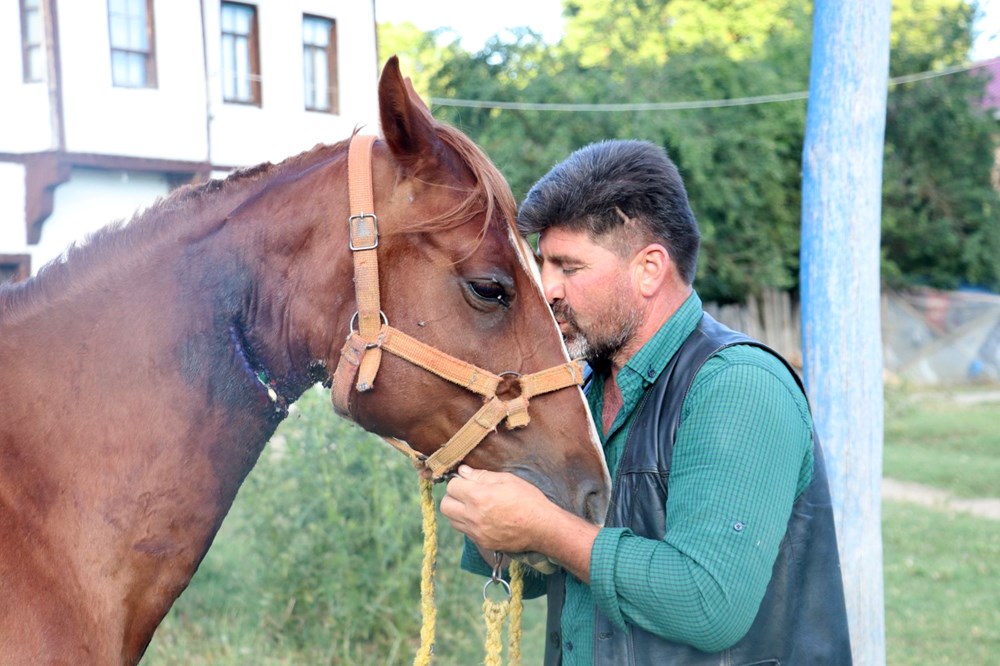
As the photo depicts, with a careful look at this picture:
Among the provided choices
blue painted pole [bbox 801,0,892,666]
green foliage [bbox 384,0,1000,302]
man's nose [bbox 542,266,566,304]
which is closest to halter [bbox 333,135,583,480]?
man's nose [bbox 542,266,566,304]

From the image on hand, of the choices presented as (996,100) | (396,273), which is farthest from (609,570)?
(996,100)

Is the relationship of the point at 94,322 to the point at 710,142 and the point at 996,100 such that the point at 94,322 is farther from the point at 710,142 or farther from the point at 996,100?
the point at 996,100

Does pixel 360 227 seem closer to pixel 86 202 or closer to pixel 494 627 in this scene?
pixel 494 627

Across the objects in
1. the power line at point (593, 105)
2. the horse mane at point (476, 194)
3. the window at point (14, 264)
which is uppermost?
the power line at point (593, 105)

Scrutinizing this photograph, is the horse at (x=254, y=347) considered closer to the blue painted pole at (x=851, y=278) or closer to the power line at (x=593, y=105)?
the blue painted pole at (x=851, y=278)

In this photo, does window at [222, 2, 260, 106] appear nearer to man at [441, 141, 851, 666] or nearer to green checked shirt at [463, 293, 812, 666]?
man at [441, 141, 851, 666]

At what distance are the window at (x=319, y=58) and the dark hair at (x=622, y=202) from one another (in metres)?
2.13

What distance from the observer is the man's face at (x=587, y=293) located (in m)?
2.24

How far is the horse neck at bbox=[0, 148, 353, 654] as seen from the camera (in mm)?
1921

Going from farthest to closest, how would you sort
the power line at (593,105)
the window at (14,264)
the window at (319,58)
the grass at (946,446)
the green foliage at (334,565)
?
1. the power line at (593,105)
2. the grass at (946,446)
3. the green foliage at (334,565)
4. the window at (319,58)
5. the window at (14,264)

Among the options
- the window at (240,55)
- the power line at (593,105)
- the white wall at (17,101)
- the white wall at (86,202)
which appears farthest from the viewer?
the power line at (593,105)

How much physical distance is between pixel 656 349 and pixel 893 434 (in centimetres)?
1296

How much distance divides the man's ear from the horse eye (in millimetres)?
332

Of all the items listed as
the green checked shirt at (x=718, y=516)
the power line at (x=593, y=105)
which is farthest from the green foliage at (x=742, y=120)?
the green checked shirt at (x=718, y=516)
